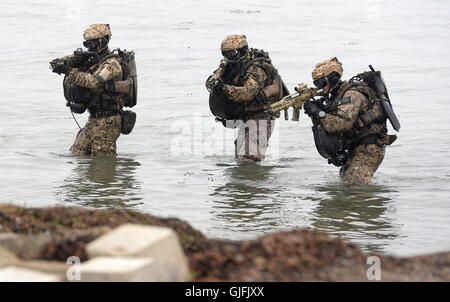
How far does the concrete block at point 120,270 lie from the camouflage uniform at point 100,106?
823 cm

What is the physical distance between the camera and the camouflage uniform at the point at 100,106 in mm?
13227

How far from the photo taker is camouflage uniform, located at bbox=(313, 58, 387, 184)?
456 inches

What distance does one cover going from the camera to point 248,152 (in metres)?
14.2

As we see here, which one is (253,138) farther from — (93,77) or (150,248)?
(150,248)

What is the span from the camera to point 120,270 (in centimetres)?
498

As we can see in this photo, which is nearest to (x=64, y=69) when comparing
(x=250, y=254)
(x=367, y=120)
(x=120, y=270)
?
(x=367, y=120)

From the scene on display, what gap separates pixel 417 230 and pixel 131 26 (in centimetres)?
2434

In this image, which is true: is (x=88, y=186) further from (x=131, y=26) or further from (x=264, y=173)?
(x=131, y=26)

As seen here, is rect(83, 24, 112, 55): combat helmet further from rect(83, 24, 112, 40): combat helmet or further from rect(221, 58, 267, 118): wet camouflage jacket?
rect(221, 58, 267, 118): wet camouflage jacket

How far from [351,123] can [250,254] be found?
5.94 m

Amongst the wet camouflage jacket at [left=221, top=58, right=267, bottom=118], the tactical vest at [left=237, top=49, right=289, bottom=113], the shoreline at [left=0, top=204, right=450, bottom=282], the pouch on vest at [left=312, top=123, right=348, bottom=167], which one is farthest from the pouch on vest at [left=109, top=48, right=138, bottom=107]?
the shoreline at [left=0, top=204, right=450, bottom=282]

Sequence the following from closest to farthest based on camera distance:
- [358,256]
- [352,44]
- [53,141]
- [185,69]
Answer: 1. [358,256]
2. [53,141]
3. [185,69]
4. [352,44]

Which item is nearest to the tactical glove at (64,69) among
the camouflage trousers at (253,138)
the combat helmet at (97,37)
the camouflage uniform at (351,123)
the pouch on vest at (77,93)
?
the pouch on vest at (77,93)

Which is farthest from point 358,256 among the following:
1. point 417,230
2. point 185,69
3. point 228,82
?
point 185,69
